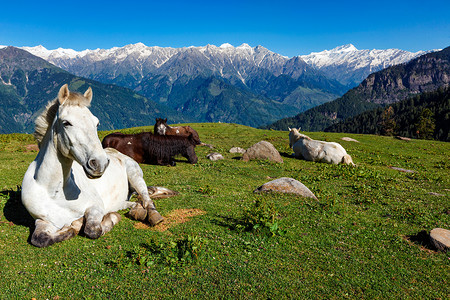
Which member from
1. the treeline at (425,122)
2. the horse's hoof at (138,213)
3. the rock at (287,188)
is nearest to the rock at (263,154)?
the rock at (287,188)

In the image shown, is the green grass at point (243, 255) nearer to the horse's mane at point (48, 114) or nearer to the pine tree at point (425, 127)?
the horse's mane at point (48, 114)

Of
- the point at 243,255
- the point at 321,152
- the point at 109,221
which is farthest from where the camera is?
the point at 321,152

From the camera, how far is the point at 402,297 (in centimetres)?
543

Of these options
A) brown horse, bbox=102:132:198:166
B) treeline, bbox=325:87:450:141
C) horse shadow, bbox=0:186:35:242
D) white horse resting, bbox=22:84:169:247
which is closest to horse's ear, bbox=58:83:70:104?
white horse resting, bbox=22:84:169:247

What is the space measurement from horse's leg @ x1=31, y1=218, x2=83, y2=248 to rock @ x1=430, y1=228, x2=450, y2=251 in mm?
9672

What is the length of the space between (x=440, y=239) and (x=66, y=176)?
999 cm

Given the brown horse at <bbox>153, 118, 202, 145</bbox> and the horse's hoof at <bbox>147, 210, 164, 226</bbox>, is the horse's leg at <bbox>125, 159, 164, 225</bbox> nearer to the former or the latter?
the horse's hoof at <bbox>147, 210, 164, 226</bbox>

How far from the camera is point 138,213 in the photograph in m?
8.17

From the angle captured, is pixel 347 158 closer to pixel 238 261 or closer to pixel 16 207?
pixel 238 261

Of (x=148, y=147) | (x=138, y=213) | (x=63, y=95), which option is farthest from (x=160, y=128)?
(x=63, y=95)

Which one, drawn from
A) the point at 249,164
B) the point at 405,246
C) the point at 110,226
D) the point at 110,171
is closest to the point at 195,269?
the point at 110,226

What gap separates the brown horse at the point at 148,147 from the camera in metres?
18.1

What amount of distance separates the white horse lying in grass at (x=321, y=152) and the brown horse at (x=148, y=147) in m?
10.4

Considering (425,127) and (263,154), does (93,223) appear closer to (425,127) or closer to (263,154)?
(263,154)
